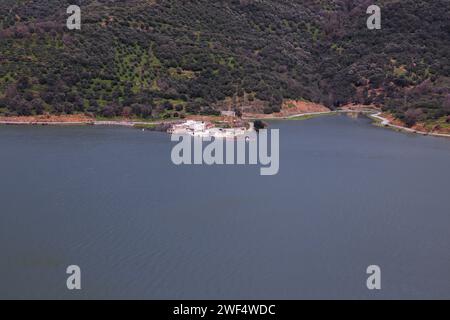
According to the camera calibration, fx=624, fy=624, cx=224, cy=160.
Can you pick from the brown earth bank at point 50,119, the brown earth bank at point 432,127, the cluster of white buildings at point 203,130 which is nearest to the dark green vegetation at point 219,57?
the brown earth bank at point 50,119

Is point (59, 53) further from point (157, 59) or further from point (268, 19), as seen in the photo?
point (268, 19)

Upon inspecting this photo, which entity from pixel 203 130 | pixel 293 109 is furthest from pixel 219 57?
pixel 203 130

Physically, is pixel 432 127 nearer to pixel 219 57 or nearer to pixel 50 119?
pixel 219 57

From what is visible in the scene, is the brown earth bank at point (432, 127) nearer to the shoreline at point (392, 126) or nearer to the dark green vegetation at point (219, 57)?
the shoreline at point (392, 126)

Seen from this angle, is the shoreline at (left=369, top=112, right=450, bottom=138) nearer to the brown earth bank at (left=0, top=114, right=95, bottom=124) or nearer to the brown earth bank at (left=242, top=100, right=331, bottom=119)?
the brown earth bank at (left=242, top=100, right=331, bottom=119)

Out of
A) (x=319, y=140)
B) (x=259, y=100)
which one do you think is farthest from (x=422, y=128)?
(x=259, y=100)
